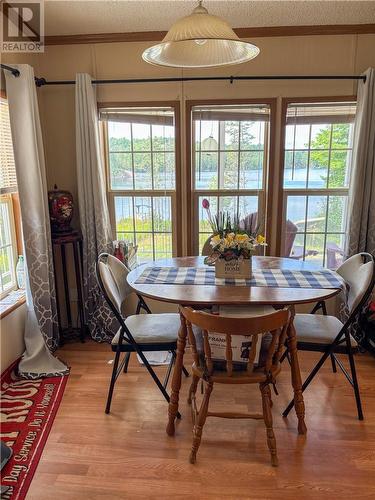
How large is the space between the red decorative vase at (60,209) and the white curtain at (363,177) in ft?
7.50

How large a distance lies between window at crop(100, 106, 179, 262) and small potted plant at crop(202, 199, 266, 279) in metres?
1.08

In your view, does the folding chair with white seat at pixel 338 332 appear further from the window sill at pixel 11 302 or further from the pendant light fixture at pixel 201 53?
the window sill at pixel 11 302

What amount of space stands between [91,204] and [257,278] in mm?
1562

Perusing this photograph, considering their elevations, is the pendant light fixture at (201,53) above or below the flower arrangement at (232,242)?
above

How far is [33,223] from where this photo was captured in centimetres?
266

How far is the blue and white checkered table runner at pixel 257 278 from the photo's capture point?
7.10 ft

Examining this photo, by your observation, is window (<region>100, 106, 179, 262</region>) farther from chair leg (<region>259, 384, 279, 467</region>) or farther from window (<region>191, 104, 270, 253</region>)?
chair leg (<region>259, 384, 279, 467</region>)

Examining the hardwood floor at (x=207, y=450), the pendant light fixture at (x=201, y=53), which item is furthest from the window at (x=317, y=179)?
the pendant light fixture at (x=201, y=53)

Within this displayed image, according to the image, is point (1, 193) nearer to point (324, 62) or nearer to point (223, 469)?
point (223, 469)

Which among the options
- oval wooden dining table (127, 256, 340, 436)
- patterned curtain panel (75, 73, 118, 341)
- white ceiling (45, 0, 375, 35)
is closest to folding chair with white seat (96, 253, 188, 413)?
oval wooden dining table (127, 256, 340, 436)

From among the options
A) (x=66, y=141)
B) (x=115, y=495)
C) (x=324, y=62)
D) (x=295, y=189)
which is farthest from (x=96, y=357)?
(x=324, y=62)

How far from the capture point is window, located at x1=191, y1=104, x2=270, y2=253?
10.1 feet

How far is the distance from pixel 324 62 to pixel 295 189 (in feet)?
3.35

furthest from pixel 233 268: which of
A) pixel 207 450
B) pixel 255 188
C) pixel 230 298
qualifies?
Answer: pixel 255 188
